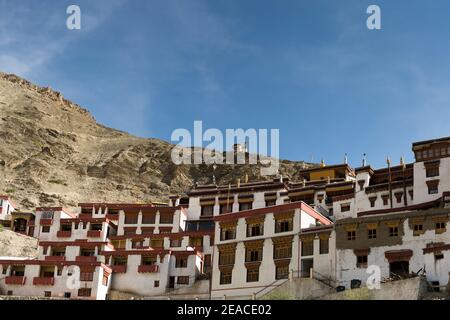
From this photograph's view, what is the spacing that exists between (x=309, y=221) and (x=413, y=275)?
41.1 feet

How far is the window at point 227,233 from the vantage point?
6406 centimetres

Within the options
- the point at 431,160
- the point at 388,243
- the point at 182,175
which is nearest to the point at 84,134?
the point at 182,175

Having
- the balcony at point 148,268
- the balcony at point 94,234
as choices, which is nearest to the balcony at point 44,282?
the balcony at point 148,268

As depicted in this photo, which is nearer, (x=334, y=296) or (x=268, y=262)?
(x=334, y=296)

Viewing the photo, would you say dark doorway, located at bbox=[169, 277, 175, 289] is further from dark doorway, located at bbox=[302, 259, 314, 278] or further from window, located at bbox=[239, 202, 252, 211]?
window, located at bbox=[239, 202, 252, 211]

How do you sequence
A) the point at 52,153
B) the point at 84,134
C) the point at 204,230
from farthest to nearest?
the point at 84,134 → the point at 52,153 → the point at 204,230

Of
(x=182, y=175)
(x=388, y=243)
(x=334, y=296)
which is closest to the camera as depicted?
(x=334, y=296)

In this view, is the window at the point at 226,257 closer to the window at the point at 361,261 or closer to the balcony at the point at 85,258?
the window at the point at 361,261

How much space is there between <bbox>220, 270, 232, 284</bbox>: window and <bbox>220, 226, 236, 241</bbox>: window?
3.53 meters

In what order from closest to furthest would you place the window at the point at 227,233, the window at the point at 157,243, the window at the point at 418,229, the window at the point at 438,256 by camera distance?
the window at the point at 438,256 < the window at the point at 418,229 < the window at the point at 227,233 < the window at the point at 157,243

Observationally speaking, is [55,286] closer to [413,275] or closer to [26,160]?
[413,275]

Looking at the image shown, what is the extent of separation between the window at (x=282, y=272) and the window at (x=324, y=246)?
3.30 m

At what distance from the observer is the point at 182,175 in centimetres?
12506

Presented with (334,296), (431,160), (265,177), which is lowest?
(334,296)
